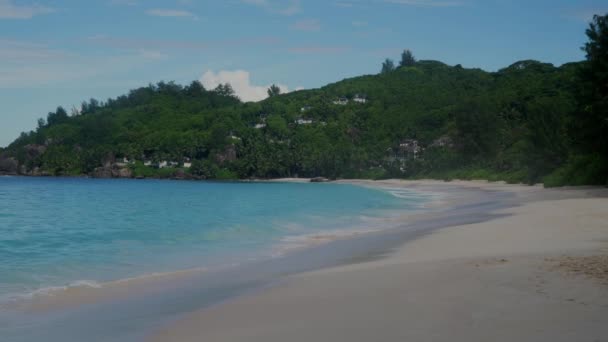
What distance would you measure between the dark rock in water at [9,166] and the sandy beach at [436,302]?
6252 inches

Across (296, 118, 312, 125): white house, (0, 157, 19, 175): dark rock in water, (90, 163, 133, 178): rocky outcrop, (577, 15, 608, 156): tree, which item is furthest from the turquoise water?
(0, 157, 19, 175): dark rock in water

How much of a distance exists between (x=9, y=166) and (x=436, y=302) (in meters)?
164

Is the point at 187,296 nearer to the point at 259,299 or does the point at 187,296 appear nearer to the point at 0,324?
the point at 259,299

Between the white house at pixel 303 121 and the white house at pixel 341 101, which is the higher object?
the white house at pixel 341 101

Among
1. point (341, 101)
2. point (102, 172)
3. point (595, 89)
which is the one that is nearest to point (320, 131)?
point (341, 101)

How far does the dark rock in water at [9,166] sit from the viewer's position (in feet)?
494

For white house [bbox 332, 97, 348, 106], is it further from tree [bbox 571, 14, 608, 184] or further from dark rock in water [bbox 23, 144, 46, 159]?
tree [bbox 571, 14, 608, 184]

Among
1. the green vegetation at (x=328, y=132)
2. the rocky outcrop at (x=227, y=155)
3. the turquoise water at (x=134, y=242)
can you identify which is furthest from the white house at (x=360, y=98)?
the turquoise water at (x=134, y=242)

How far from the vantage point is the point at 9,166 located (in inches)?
5930

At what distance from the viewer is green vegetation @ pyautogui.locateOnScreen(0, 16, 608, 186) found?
278ft

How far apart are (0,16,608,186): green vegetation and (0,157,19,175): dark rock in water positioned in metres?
0.54

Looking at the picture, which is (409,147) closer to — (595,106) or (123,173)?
(123,173)

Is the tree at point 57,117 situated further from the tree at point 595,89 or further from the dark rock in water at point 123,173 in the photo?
the tree at point 595,89

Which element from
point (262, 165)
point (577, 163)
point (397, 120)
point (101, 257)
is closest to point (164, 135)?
point (262, 165)
